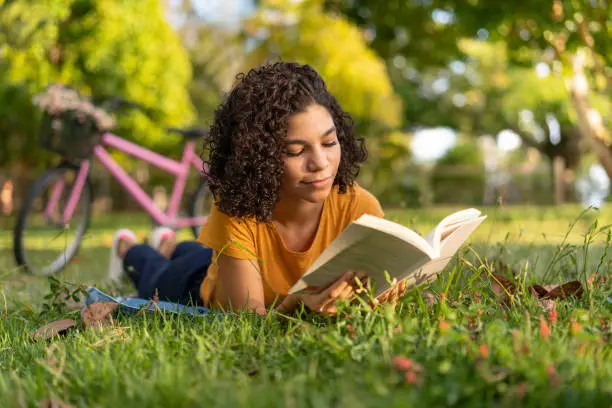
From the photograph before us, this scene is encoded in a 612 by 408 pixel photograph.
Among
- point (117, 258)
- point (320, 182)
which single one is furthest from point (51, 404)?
point (117, 258)

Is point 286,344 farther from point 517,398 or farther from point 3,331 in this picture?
point 3,331

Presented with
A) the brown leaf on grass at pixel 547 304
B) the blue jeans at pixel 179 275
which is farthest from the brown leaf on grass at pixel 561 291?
the blue jeans at pixel 179 275

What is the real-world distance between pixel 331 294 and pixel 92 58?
10.8 metres

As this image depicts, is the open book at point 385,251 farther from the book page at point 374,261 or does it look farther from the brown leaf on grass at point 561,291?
the brown leaf on grass at point 561,291

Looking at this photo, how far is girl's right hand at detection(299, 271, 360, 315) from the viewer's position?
6.78ft

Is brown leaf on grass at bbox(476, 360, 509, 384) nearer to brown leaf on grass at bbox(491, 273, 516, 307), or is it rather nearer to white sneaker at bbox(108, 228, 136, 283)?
brown leaf on grass at bbox(491, 273, 516, 307)

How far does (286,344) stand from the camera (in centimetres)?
195

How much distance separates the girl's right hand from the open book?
0.02 meters

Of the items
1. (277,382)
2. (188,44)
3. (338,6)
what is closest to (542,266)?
(277,382)

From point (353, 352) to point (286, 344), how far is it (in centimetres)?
29

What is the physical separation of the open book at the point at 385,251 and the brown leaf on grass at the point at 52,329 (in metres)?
0.92

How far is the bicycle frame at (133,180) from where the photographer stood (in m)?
5.68

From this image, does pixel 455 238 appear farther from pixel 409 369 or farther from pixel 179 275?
pixel 179 275

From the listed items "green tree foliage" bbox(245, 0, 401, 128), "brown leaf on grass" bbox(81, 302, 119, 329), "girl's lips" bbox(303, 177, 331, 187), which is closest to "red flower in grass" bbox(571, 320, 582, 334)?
"girl's lips" bbox(303, 177, 331, 187)
